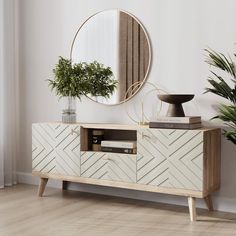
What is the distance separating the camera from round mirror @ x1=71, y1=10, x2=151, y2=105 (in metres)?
3.36

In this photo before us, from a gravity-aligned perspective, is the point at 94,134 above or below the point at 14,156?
above

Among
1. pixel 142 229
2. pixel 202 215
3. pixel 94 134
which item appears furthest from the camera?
pixel 94 134

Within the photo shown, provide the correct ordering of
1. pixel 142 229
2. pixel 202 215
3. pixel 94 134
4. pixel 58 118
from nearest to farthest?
pixel 142 229 → pixel 202 215 → pixel 94 134 → pixel 58 118

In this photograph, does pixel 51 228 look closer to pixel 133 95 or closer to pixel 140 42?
pixel 133 95

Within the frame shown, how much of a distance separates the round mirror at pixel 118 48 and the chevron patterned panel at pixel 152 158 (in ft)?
1.79

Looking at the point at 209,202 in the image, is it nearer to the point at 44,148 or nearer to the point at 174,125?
the point at 174,125

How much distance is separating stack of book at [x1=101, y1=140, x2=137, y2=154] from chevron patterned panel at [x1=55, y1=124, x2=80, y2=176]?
0.73 feet

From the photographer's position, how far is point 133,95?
134 inches

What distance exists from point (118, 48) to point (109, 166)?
968 mm

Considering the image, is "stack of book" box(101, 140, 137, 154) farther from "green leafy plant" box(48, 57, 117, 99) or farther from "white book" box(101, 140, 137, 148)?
"green leafy plant" box(48, 57, 117, 99)

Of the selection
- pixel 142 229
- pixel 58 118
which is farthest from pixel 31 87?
pixel 142 229

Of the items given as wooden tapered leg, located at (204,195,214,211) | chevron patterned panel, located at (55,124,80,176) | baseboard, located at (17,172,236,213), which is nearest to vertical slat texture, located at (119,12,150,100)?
chevron patterned panel, located at (55,124,80,176)

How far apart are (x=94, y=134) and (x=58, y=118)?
64cm

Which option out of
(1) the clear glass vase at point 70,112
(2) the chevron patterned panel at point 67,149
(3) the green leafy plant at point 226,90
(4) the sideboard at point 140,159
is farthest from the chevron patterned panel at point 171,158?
(1) the clear glass vase at point 70,112
